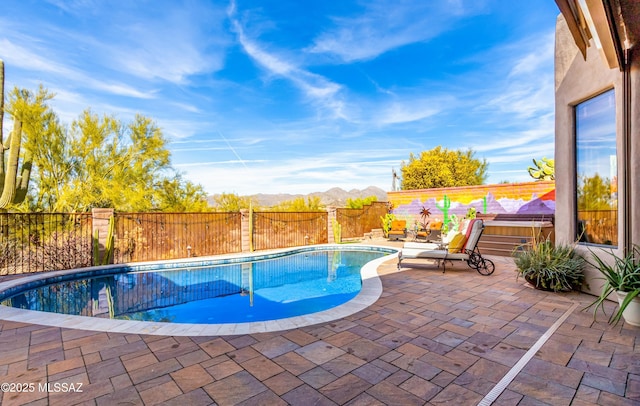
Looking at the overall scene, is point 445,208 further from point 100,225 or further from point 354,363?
point 100,225

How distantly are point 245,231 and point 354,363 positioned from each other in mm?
8725

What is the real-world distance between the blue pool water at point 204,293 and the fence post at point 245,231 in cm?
134

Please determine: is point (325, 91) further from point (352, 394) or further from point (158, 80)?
point (352, 394)

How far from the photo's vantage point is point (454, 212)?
47.6ft

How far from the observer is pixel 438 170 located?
934 inches

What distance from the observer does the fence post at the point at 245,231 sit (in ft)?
35.3

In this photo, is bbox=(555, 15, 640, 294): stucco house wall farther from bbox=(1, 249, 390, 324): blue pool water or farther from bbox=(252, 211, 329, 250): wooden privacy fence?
bbox=(252, 211, 329, 250): wooden privacy fence

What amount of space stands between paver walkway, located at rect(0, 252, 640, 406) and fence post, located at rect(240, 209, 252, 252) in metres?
7.07

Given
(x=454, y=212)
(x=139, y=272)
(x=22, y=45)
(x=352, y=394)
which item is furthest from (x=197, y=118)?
(x=352, y=394)

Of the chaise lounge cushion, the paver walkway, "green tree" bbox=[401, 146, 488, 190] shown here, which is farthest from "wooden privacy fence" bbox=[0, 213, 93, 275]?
"green tree" bbox=[401, 146, 488, 190]

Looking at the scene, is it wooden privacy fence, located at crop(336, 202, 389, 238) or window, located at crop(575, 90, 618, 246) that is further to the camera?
wooden privacy fence, located at crop(336, 202, 389, 238)

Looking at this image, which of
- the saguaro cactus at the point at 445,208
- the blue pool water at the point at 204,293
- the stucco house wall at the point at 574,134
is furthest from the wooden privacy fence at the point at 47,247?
the saguaro cactus at the point at 445,208

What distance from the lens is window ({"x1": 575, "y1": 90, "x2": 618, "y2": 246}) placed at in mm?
4562

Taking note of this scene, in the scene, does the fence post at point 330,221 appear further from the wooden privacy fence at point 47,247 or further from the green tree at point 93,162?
the wooden privacy fence at point 47,247
